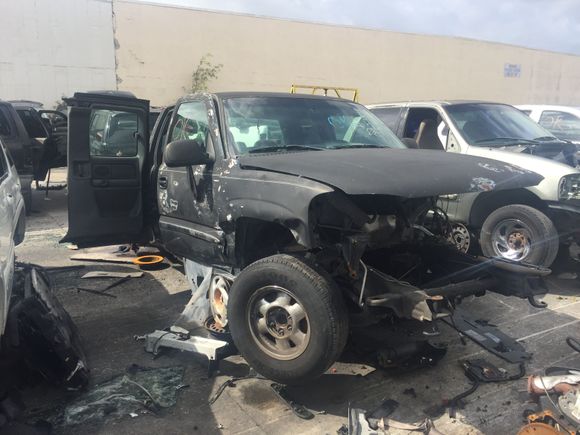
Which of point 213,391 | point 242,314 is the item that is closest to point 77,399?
point 213,391

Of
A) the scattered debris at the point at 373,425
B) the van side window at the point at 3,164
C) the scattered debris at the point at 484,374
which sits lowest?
the scattered debris at the point at 484,374

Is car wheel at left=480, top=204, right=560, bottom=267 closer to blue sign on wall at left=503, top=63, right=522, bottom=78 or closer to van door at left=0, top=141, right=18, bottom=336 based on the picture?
van door at left=0, top=141, right=18, bottom=336

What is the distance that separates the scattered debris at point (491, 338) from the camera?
12.4 feet

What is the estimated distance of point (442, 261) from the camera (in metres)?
3.86

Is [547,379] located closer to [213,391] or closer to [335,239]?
[335,239]

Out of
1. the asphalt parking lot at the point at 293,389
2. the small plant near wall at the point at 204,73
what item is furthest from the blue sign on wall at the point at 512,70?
the asphalt parking lot at the point at 293,389

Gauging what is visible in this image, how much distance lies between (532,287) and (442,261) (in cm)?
65

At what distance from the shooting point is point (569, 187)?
5.21 meters

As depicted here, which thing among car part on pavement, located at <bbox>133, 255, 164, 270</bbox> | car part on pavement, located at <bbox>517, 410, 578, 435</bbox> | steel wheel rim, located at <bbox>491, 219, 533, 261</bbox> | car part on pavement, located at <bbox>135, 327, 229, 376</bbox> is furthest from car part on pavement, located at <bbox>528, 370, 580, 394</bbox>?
car part on pavement, located at <bbox>133, 255, 164, 270</bbox>

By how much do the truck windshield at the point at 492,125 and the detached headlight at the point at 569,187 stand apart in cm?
103

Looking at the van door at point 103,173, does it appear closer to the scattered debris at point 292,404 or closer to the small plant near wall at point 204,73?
the scattered debris at point 292,404

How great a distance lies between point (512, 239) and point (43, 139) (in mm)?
8284

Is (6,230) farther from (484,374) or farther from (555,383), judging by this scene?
(555,383)

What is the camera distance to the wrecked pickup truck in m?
3.01
